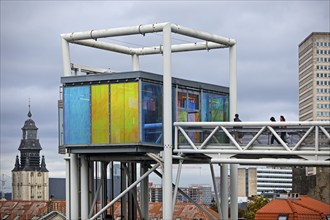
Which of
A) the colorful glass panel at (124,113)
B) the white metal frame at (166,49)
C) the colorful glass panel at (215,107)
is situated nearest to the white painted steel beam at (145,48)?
the white metal frame at (166,49)

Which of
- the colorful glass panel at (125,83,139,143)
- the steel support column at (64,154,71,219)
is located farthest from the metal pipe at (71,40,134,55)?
the steel support column at (64,154,71,219)

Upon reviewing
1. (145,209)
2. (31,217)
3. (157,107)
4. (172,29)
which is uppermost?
(172,29)

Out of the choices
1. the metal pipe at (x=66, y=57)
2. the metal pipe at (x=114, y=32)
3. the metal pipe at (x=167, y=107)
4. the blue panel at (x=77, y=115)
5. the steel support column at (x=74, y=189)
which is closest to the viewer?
the metal pipe at (x=167, y=107)

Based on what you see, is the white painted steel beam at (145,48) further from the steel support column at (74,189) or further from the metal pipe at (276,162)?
the metal pipe at (276,162)

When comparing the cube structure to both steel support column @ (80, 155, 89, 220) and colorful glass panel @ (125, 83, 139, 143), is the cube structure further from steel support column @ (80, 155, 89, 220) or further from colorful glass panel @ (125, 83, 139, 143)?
steel support column @ (80, 155, 89, 220)

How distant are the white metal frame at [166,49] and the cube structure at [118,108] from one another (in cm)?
101

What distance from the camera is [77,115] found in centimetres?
3856

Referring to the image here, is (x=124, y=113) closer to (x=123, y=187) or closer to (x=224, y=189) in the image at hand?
(x=224, y=189)

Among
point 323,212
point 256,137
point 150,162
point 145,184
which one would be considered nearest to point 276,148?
point 256,137

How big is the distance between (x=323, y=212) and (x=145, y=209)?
4518 centimetres

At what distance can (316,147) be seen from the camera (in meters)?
34.3

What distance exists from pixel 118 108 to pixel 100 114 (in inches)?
43.2

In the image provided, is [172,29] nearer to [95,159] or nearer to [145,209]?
[95,159]

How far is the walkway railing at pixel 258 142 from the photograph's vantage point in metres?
34.4
